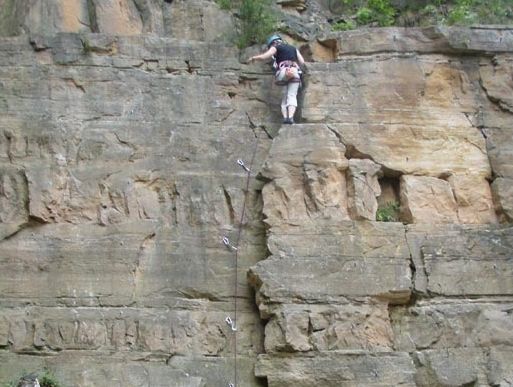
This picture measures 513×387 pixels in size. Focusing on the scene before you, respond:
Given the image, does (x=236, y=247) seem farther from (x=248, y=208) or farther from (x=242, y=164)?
(x=242, y=164)

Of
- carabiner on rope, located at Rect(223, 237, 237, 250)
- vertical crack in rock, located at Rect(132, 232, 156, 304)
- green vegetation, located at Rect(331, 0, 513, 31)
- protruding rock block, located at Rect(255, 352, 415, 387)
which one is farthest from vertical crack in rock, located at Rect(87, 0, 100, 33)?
protruding rock block, located at Rect(255, 352, 415, 387)

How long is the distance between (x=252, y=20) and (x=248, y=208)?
10.1 ft

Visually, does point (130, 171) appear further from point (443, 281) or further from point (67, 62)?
point (443, 281)

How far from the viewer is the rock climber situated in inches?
566

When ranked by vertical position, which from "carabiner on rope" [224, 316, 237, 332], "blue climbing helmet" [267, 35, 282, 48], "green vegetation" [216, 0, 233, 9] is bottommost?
"carabiner on rope" [224, 316, 237, 332]

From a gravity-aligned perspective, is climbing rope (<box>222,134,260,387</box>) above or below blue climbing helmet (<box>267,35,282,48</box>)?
below

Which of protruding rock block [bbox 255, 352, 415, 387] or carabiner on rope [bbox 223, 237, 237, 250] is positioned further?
carabiner on rope [bbox 223, 237, 237, 250]

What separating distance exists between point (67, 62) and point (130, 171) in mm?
1847

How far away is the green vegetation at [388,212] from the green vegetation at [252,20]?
3.07m

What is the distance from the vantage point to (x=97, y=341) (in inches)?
512

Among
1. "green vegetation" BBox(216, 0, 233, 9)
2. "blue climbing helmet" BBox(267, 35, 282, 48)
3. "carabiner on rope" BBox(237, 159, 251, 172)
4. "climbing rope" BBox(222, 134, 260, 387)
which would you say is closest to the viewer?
"climbing rope" BBox(222, 134, 260, 387)

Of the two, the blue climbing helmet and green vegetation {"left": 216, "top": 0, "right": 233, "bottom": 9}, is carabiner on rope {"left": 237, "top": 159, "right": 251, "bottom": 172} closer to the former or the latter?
the blue climbing helmet

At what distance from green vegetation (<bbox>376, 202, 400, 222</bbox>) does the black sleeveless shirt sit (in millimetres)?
2372

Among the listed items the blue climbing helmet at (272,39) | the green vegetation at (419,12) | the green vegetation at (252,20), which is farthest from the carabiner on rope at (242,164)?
the green vegetation at (419,12)
